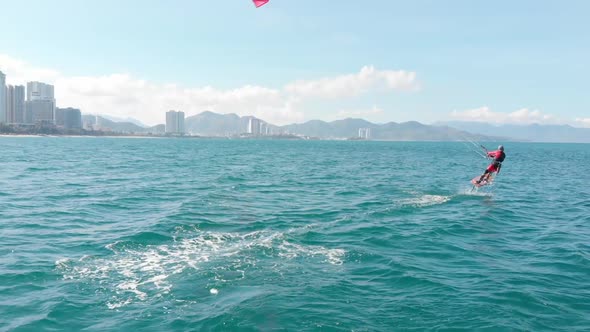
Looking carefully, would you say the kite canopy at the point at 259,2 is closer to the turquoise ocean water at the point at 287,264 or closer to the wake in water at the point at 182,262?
the turquoise ocean water at the point at 287,264

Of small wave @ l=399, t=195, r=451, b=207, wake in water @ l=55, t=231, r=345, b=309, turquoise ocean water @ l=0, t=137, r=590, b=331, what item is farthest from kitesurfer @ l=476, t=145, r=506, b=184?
wake in water @ l=55, t=231, r=345, b=309

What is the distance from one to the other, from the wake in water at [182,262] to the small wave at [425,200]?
13248 millimetres

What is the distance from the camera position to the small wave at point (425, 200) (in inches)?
1159

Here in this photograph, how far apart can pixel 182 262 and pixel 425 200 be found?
2088cm

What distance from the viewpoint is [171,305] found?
11.9 metres

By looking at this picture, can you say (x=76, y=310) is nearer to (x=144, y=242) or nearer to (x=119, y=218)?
(x=144, y=242)

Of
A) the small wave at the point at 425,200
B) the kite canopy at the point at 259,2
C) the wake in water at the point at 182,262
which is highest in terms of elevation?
the kite canopy at the point at 259,2

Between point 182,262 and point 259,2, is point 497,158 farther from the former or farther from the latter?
point 259,2

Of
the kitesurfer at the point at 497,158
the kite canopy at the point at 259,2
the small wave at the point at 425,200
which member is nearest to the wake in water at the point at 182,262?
the kite canopy at the point at 259,2

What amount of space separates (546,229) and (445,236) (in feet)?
22.7

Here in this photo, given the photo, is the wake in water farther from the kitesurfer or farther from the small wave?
the kitesurfer

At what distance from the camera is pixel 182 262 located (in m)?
15.7

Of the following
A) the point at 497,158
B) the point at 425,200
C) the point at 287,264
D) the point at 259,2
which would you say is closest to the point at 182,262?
the point at 287,264

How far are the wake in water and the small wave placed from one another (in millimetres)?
13248
